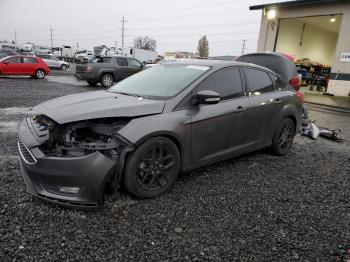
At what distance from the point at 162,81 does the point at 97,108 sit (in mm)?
1178

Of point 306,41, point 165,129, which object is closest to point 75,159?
point 165,129

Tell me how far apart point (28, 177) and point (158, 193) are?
1354 mm

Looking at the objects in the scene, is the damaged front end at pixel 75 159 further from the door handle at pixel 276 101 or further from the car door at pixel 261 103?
the door handle at pixel 276 101

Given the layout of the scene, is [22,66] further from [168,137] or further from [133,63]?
[168,137]

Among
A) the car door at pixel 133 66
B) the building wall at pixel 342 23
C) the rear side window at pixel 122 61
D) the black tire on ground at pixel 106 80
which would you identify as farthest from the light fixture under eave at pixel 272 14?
the black tire on ground at pixel 106 80

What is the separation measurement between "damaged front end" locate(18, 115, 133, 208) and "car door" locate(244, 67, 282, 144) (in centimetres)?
210

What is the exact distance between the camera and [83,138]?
309 centimetres

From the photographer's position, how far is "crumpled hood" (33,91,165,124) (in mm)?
3057

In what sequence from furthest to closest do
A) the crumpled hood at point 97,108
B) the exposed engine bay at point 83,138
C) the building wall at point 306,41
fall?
the building wall at point 306,41, the crumpled hood at point 97,108, the exposed engine bay at point 83,138

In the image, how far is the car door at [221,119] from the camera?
3680 mm

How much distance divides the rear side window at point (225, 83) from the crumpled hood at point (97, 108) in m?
0.77

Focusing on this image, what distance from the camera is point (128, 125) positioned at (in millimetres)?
3102

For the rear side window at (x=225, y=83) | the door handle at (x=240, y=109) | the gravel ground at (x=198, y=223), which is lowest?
the gravel ground at (x=198, y=223)

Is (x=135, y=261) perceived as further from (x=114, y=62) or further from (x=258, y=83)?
(x=114, y=62)
